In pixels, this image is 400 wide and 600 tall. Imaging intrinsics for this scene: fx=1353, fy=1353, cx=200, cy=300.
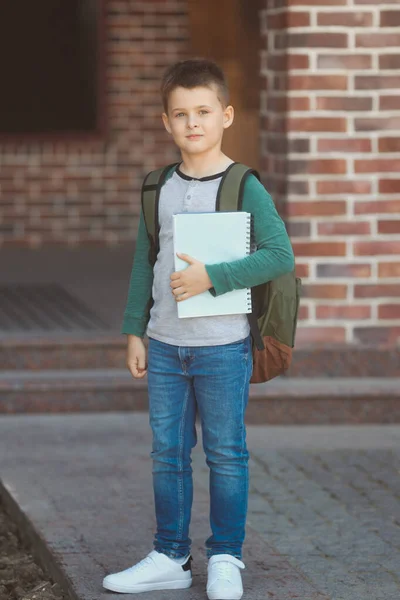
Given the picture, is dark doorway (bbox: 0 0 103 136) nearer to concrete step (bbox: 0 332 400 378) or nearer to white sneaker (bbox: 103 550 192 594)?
concrete step (bbox: 0 332 400 378)

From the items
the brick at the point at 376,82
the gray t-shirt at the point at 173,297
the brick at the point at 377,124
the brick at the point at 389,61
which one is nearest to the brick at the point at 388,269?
the brick at the point at 377,124

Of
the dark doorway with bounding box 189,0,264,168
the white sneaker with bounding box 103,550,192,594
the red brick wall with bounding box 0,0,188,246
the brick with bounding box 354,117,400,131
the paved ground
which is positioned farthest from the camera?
the red brick wall with bounding box 0,0,188,246

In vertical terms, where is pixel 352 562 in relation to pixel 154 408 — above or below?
below

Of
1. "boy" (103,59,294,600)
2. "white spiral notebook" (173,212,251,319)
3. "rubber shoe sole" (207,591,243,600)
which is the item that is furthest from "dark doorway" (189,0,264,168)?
"rubber shoe sole" (207,591,243,600)

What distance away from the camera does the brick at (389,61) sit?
275 inches

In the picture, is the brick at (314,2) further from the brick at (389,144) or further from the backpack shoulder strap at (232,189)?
the backpack shoulder strap at (232,189)

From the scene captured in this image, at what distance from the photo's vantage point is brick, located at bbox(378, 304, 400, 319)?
7184 millimetres

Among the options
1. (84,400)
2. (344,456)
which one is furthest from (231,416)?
(84,400)

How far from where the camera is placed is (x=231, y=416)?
4.24m

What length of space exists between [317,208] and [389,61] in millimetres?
845

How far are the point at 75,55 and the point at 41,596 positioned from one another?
23.8 feet

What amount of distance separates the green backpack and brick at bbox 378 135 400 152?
2880 mm

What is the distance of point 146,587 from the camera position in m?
4.39

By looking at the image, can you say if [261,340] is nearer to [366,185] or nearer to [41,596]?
[41,596]
